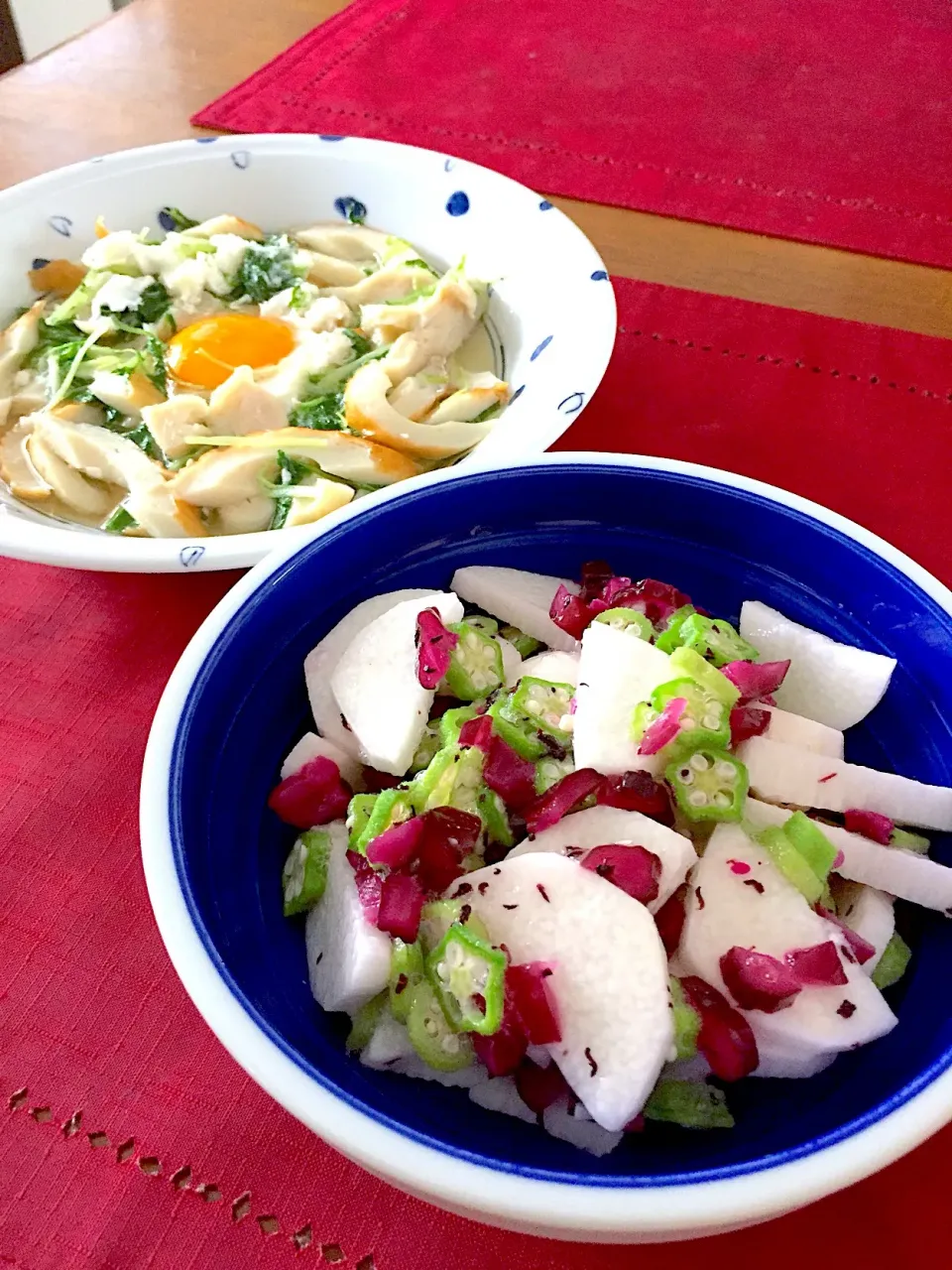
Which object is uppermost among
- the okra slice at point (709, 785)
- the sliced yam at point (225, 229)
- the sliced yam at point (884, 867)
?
the sliced yam at point (225, 229)

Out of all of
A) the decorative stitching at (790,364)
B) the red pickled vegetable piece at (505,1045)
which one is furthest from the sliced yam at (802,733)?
the decorative stitching at (790,364)

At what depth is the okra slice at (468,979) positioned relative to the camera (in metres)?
0.67

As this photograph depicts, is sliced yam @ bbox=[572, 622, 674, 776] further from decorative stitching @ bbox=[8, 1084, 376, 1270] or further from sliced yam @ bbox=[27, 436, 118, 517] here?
sliced yam @ bbox=[27, 436, 118, 517]

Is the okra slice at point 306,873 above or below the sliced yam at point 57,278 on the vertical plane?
below

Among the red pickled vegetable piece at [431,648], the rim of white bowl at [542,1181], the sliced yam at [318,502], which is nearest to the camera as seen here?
the rim of white bowl at [542,1181]

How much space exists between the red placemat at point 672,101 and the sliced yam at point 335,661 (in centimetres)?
117

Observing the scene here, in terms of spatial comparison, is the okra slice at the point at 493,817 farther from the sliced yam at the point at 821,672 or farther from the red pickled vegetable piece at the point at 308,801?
the sliced yam at the point at 821,672

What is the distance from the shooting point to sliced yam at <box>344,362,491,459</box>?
1.36m

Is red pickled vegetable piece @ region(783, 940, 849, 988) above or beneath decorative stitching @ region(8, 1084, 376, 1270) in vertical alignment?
above

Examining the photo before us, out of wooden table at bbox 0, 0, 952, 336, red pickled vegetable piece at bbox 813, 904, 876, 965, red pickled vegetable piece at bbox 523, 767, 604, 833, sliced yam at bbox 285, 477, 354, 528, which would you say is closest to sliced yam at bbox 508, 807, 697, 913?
red pickled vegetable piece at bbox 523, 767, 604, 833

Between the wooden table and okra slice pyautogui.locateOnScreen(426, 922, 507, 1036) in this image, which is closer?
okra slice pyautogui.locateOnScreen(426, 922, 507, 1036)

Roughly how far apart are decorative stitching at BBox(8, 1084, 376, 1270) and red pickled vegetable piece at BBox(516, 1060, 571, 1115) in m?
0.19

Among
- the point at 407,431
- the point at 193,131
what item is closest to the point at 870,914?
the point at 407,431

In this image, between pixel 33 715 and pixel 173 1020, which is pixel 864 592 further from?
pixel 33 715
